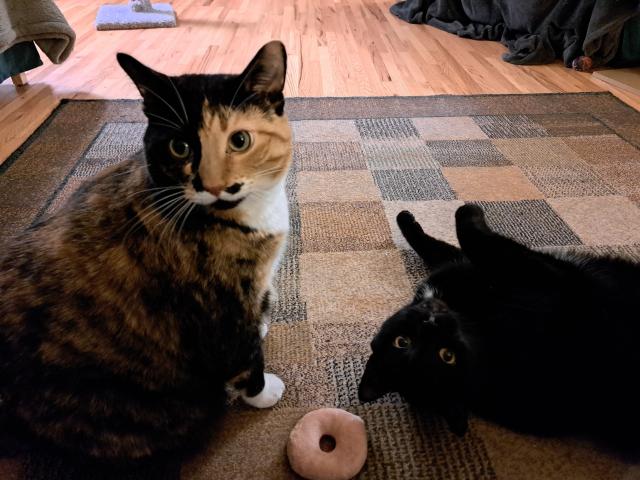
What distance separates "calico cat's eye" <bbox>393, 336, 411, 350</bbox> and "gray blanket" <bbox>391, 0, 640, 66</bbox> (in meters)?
2.42

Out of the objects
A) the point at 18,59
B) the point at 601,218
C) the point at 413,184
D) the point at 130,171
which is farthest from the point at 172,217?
the point at 18,59

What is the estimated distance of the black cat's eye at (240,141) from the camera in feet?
2.71

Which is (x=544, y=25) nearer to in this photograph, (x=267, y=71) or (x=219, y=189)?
(x=267, y=71)

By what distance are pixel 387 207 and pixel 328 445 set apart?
880 millimetres

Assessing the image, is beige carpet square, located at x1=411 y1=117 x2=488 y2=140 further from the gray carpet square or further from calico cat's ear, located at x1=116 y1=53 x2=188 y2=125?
calico cat's ear, located at x1=116 y1=53 x2=188 y2=125

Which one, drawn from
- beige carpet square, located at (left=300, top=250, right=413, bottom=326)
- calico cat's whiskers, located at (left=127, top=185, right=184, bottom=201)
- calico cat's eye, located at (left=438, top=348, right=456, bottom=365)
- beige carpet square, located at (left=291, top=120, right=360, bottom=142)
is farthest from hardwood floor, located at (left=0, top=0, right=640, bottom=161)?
calico cat's eye, located at (left=438, top=348, right=456, bottom=365)

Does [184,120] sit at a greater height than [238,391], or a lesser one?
greater

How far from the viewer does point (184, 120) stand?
0.80m

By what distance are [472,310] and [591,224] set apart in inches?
27.9

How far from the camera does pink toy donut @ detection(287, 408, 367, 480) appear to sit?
0.90 metres

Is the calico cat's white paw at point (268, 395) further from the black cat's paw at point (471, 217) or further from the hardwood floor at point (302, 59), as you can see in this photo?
the hardwood floor at point (302, 59)

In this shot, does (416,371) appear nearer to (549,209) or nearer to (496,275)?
(496,275)

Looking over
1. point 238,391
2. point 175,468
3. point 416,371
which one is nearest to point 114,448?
point 175,468

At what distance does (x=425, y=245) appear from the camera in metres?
1.38
